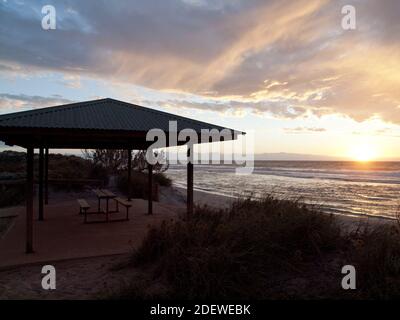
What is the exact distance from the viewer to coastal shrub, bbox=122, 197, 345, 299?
14.0 ft

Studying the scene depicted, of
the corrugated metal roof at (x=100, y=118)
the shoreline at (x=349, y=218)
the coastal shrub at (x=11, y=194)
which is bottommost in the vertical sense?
the shoreline at (x=349, y=218)

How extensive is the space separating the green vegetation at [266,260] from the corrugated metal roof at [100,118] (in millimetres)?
2370

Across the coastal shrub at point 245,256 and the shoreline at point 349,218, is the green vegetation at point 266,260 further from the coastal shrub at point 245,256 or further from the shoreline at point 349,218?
the shoreline at point 349,218

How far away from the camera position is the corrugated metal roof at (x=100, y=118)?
6.33 meters

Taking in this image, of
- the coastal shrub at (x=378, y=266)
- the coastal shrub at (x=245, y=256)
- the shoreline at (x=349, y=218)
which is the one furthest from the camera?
the shoreline at (x=349, y=218)

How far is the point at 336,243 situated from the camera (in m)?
5.23

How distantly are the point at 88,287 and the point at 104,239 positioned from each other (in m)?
2.83

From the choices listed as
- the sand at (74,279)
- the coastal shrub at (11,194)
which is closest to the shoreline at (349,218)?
the sand at (74,279)

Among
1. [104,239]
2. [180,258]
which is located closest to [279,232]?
[180,258]

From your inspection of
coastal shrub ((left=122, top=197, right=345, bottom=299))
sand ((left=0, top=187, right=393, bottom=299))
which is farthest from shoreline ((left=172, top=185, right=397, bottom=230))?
sand ((left=0, top=187, right=393, bottom=299))

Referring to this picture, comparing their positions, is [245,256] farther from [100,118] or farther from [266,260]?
[100,118]

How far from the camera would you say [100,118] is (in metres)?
7.18
